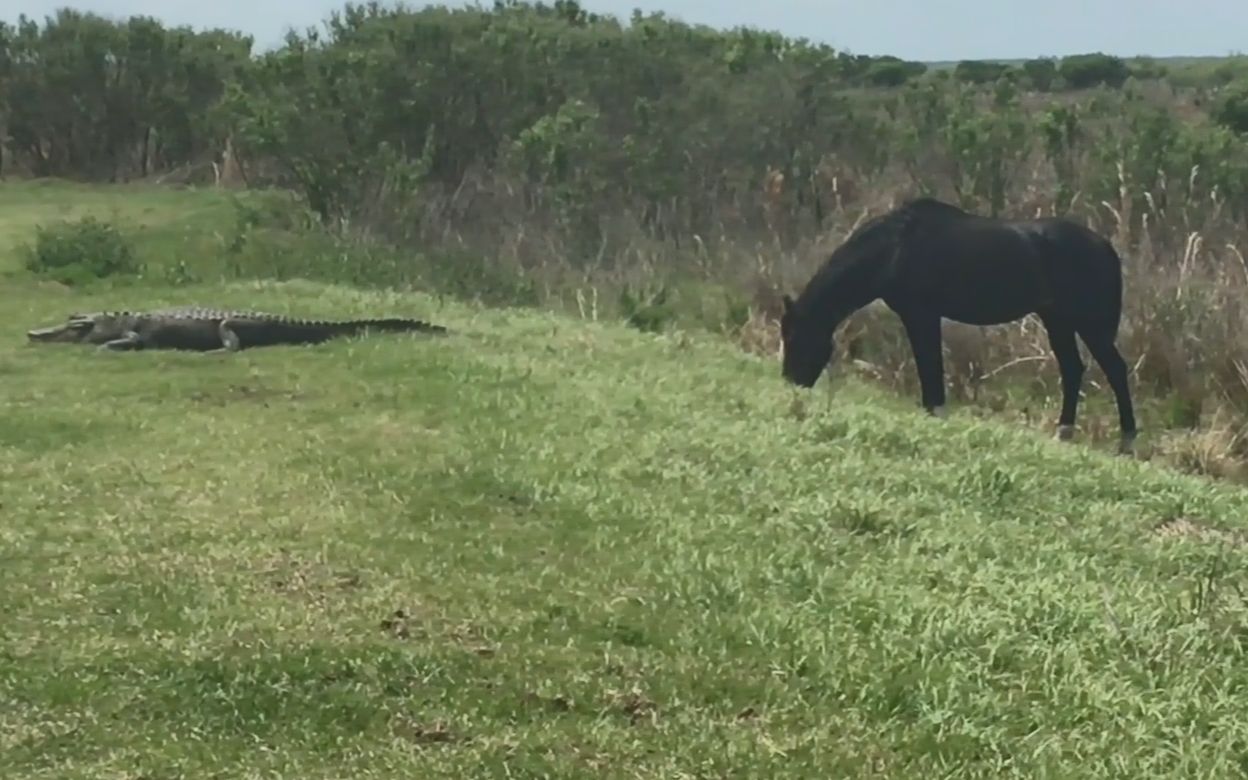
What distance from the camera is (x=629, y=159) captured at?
2155 cm

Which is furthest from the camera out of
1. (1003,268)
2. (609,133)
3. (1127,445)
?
(609,133)

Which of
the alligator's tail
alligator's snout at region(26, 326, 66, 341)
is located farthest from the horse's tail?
alligator's snout at region(26, 326, 66, 341)

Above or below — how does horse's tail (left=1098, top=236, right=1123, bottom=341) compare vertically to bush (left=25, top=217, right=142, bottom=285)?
above

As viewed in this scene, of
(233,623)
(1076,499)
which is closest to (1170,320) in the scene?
(1076,499)

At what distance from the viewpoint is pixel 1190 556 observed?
19.8ft

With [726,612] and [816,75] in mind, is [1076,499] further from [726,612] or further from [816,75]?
[816,75]

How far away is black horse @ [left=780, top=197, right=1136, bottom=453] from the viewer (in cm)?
1127

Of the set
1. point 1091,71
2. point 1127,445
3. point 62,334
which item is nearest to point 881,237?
point 1127,445

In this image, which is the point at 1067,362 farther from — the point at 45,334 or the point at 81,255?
the point at 81,255

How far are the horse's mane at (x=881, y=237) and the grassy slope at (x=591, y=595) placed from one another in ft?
8.00

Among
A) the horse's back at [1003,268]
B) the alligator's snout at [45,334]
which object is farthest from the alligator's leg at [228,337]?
the horse's back at [1003,268]

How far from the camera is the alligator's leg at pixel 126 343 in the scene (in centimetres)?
1124

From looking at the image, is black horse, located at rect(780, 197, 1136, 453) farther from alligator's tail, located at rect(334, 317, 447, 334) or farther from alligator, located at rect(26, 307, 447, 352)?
alligator, located at rect(26, 307, 447, 352)

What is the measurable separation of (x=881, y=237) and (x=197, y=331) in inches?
189
